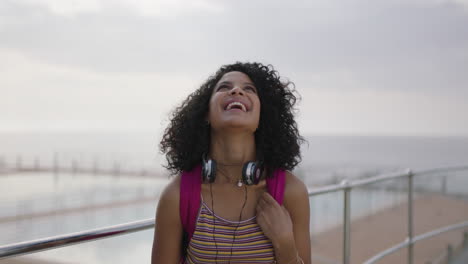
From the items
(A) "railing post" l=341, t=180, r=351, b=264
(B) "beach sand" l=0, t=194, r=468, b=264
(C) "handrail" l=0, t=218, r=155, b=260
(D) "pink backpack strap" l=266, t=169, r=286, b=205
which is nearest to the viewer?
(C) "handrail" l=0, t=218, r=155, b=260

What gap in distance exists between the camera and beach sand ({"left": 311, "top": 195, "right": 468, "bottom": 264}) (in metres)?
5.79

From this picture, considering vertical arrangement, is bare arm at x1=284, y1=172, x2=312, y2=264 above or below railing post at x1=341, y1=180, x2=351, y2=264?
above

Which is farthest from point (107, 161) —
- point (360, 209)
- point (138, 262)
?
point (138, 262)

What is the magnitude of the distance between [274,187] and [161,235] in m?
0.46

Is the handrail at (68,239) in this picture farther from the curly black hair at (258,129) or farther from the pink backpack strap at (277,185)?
the pink backpack strap at (277,185)

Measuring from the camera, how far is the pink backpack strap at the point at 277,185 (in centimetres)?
168

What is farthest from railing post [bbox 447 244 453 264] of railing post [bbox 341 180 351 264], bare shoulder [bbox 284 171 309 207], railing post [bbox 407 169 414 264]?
bare shoulder [bbox 284 171 309 207]

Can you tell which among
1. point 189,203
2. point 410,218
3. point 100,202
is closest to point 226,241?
point 189,203

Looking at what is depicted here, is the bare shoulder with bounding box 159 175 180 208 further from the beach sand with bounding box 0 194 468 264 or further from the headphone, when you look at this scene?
the beach sand with bounding box 0 194 468 264

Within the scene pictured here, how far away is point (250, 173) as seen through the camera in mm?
1629

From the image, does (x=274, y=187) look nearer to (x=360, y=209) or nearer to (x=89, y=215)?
(x=360, y=209)

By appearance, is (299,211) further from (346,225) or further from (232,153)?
(346,225)

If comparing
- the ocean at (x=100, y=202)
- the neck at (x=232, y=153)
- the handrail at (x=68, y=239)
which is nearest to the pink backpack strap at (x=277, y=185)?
the neck at (x=232, y=153)

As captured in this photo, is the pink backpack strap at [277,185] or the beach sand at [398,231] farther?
the beach sand at [398,231]
